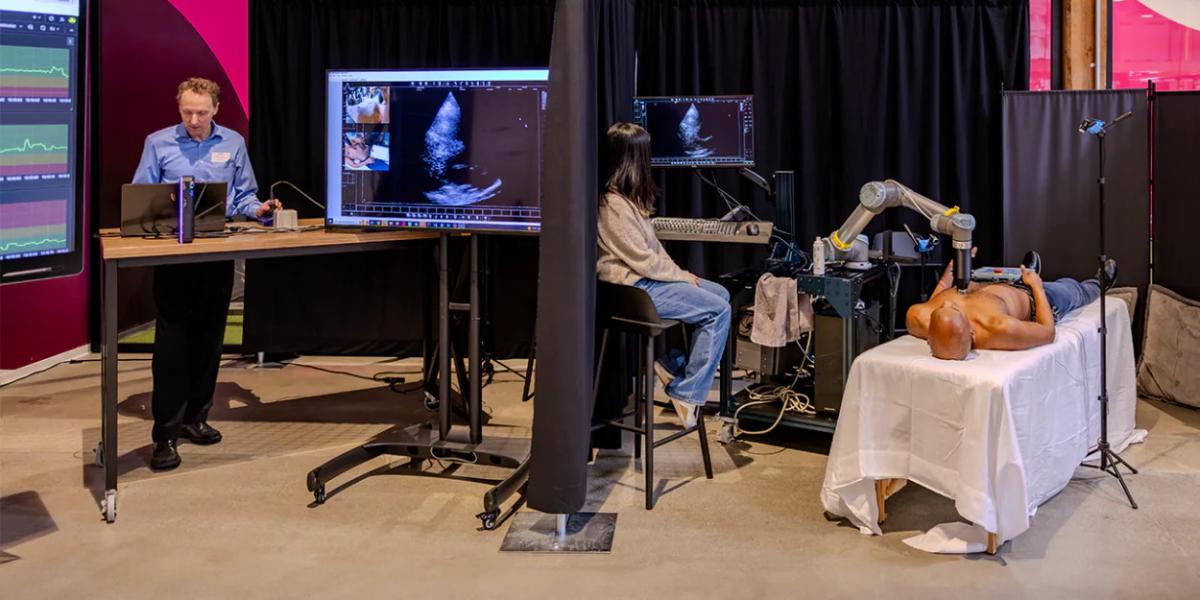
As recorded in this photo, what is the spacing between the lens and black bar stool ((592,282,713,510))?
364 centimetres

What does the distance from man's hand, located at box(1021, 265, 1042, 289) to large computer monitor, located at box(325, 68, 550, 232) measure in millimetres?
1747

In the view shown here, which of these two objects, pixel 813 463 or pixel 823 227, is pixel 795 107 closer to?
pixel 823 227

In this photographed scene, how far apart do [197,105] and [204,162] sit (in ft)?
0.78

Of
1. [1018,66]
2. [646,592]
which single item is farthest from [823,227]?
[646,592]

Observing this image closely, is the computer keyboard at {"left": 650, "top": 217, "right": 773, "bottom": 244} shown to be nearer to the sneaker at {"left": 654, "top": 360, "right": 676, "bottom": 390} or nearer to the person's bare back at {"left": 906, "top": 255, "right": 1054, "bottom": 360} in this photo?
the sneaker at {"left": 654, "top": 360, "right": 676, "bottom": 390}

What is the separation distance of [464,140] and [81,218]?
1397 millimetres

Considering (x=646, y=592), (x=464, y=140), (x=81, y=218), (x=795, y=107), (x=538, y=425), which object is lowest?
(x=646, y=592)

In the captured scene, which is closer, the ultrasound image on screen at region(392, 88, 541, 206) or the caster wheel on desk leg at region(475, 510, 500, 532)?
the caster wheel on desk leg at region(475, 510, 500, 532)

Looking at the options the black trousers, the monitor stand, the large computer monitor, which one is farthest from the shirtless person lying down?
the black trousers

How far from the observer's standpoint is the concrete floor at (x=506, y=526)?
2.93 metres

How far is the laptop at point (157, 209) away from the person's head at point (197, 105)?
21.4 inches

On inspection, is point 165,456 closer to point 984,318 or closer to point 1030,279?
point 984,318

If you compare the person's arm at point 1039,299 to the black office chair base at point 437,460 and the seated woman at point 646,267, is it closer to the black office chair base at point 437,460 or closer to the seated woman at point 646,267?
the seated woman at point 646,267

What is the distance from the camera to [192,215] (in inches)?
140
